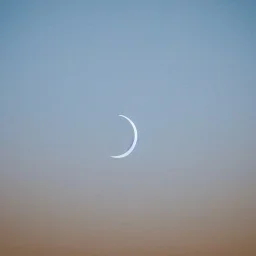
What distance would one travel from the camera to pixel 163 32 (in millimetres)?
2100

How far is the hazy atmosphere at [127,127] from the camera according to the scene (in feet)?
6.78

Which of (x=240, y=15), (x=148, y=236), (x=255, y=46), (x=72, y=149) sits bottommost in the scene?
(x=148, y=236)

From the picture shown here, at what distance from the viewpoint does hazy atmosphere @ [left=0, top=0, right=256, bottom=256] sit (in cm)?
207

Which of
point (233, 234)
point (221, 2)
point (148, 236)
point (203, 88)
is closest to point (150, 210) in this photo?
point (148, 236)

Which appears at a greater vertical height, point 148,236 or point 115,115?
point 115,115

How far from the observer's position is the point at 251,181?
2070 mm

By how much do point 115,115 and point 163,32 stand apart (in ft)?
1.88

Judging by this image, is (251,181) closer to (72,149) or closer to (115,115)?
(115,115)

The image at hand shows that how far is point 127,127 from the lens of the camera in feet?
6.77

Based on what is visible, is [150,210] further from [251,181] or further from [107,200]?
[251,181]

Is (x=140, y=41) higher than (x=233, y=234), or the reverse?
(x=140, y=41)

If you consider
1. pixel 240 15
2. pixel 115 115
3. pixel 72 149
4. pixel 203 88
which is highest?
pixel 240 15

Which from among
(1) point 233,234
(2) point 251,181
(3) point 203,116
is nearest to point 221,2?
(3) point 203,116

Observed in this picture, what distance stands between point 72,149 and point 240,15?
127 centimetres
